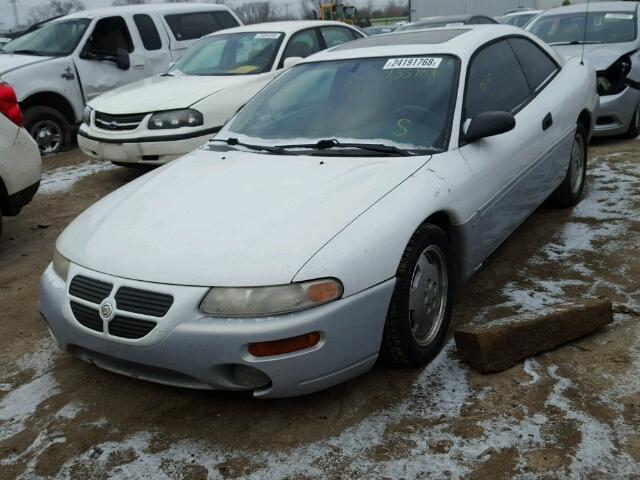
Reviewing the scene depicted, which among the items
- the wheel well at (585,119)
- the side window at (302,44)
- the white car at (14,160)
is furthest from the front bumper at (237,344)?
the side window at (302,44)

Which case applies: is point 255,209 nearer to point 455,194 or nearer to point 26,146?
point 455,194

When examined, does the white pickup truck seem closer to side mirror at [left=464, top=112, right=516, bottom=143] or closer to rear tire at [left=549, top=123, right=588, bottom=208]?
rear tire at [left=549, top=123, right=588, bottom=208]

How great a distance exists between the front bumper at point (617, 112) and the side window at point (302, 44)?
3.36 meters

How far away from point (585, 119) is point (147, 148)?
4.00 m

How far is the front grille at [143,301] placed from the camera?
2713 millimetres

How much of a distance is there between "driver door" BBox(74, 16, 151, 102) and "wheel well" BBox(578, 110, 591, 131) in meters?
6.21

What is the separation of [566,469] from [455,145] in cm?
174

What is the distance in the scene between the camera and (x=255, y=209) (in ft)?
10.3

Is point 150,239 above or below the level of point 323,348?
above

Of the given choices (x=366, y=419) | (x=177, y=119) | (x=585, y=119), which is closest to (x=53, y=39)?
(x=177, y=119)

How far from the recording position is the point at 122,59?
30.3 ft

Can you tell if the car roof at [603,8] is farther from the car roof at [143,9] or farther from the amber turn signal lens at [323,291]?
the amber turn signal lens at [323,291]

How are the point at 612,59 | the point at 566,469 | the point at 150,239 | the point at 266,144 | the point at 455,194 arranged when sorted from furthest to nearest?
the point at 612,59 < the point at 266,144 < the point at 455,194 < the point at 150,239 < the point at 566,469

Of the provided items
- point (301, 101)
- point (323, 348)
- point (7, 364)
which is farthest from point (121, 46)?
point (323, 348)
